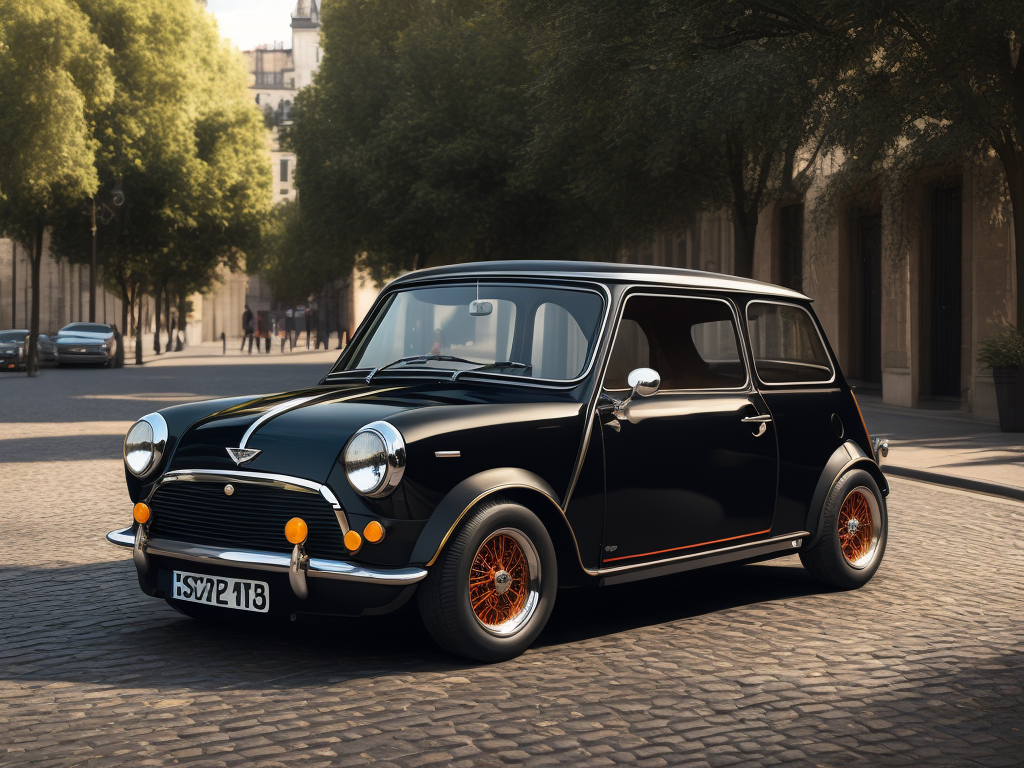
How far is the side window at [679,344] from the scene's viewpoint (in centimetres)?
628

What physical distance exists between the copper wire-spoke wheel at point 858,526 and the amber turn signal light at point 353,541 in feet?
10.3

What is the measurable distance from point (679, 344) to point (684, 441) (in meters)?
0.55

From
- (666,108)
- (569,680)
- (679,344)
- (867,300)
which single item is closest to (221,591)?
(569,680)

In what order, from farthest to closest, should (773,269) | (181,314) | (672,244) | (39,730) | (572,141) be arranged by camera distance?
(181,314) → (672,244) → (773,269) → (572,141) → (39,730)

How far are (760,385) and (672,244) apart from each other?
1423 inches

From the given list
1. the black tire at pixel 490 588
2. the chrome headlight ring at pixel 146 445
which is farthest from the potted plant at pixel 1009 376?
the chrome headlight ring at pixel 146 445

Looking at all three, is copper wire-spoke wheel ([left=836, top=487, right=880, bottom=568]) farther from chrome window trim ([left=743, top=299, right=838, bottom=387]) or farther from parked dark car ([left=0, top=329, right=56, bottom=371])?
parked dark car ([left=0, top=329, right=56, bottom=371])

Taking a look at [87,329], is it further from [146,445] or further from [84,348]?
[146,445]

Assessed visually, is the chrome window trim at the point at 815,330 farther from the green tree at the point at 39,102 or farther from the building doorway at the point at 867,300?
the green tree at the point at 39,102

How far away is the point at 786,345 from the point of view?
7.26 m

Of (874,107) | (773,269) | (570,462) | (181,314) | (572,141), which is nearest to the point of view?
(570,462)

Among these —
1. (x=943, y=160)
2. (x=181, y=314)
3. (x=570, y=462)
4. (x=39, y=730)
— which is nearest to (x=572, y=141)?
(x=943, y=160)

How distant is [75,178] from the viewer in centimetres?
3675

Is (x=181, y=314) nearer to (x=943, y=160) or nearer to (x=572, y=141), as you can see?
(x=572, y=141)
